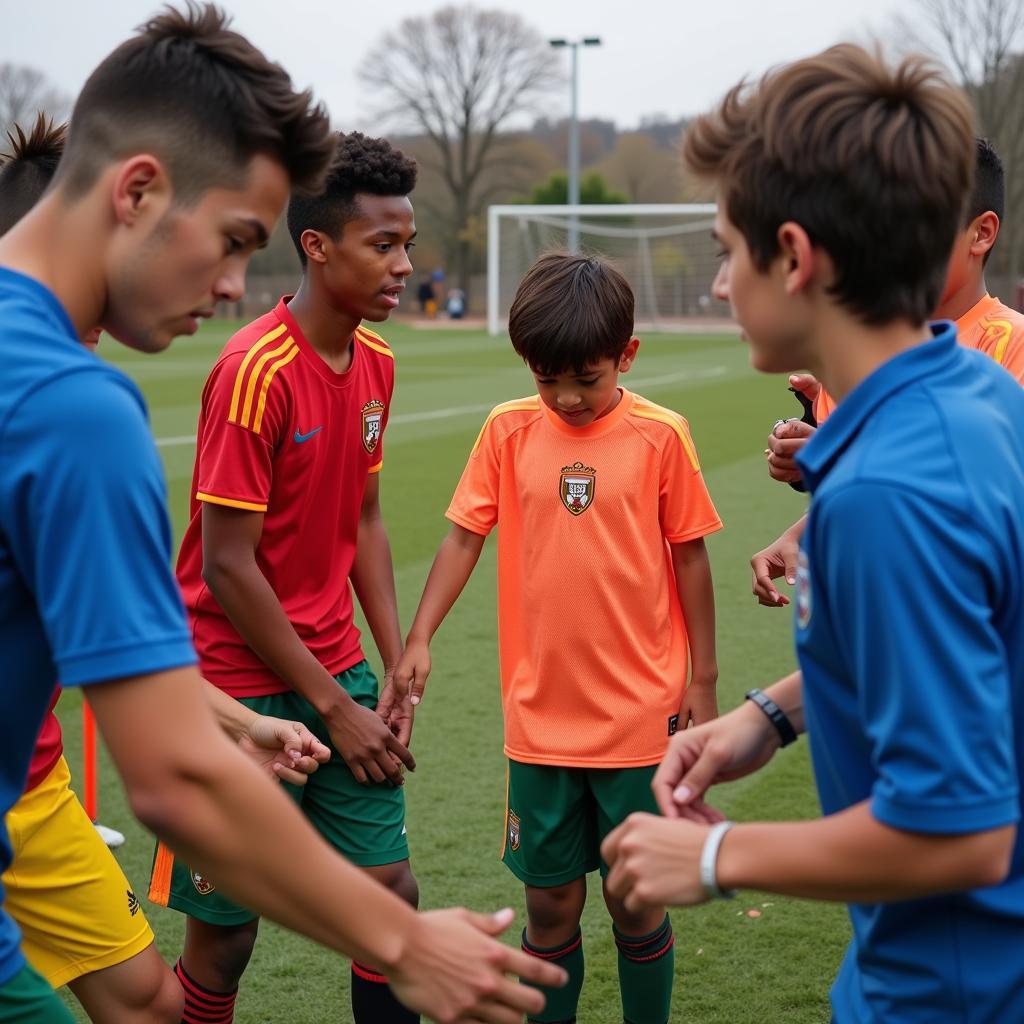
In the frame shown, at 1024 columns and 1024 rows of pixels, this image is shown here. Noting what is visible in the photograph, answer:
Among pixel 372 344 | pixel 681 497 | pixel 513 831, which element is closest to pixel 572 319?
pixel 681 497

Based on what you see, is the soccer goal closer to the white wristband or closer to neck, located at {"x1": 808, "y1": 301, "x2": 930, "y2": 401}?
neck, located at {"x1": 808, "y1": 301, "x2": 930, "y2": 401}

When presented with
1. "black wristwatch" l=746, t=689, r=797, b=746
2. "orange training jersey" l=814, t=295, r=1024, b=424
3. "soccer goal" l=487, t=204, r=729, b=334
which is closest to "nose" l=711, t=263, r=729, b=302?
"black wristwatch" l=746, t=689, r=797, b=746

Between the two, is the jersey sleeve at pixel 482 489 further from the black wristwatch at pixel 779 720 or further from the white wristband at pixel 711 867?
the white wristband at pixel 711 867

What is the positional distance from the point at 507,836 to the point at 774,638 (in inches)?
157

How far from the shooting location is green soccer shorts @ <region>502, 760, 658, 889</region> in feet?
12.1

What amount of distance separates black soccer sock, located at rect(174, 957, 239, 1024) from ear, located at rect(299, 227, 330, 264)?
1.99 m

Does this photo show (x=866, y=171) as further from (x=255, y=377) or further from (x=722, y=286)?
(x=255, y=377)

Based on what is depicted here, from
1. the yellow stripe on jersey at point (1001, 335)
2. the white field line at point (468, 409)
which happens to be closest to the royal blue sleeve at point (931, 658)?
the yellow stripe on jersey at point (1001, 335)

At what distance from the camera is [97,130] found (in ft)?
6.67

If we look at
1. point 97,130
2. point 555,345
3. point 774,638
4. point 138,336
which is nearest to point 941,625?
point 138,336

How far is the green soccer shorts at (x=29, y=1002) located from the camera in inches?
79.3

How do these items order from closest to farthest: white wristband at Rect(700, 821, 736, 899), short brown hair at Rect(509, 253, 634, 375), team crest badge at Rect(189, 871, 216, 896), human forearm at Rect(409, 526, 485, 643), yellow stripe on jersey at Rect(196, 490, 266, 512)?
1. white wristband at Rect(700, 821, 736, 899)
2. yellow stripe on jersey at Rect(196, 490, 266, 512)
3. team crest badge at Rect(189, 871, 216, 896)
4. short brown hair at Rect(509, 253, 634, 375)
5. human forearm at Rect(409, 526, 485, 643)

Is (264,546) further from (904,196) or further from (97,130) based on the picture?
(904,196)

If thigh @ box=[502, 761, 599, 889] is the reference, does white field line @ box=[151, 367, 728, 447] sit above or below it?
below
